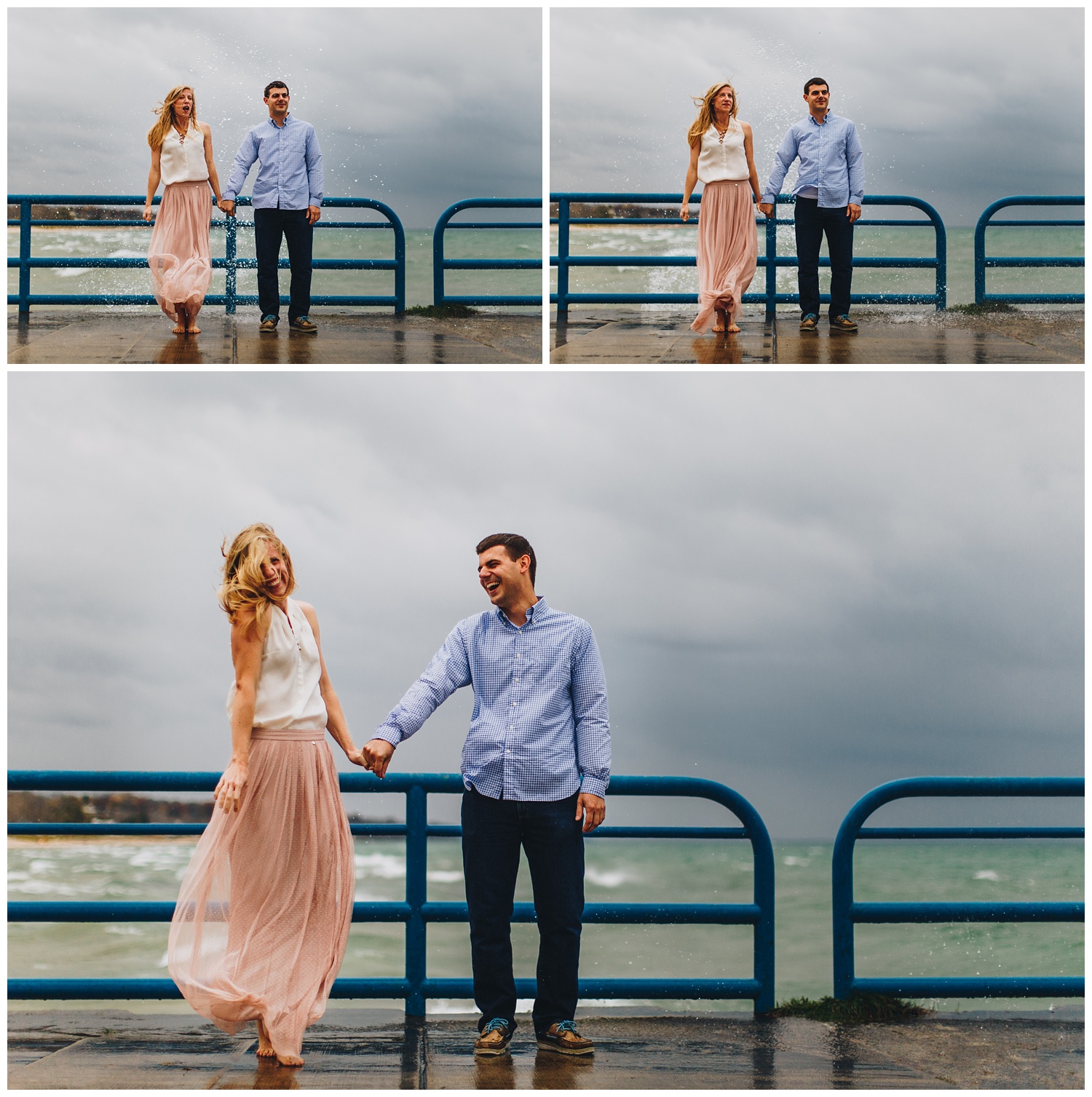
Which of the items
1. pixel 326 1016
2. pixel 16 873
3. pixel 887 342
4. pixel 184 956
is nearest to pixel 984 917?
pixel 326 1016

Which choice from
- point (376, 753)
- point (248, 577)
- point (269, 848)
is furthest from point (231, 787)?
point (248, 577)

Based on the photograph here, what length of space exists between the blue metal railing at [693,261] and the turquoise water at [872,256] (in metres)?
0.09

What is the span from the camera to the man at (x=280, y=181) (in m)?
8.22

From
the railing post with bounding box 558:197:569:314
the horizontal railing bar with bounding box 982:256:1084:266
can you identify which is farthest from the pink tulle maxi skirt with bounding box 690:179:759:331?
the horizontal railing bar with bounding box 982:256:1084:266

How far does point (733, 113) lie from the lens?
795cm

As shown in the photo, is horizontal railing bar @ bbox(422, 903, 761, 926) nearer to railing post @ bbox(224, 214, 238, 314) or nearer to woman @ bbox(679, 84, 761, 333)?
woman @ bbox(679, 84, 761, 333)

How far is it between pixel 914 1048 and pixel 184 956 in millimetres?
2502

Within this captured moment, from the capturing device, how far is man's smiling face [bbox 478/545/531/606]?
434 cm

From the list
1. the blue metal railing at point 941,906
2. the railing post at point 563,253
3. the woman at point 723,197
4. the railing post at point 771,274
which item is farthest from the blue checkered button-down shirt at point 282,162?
the blue metal railing at point 941,906

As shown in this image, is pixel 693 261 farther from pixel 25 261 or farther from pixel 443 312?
pixel 25 261

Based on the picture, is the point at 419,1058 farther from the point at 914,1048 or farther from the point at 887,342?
the point at 887,342

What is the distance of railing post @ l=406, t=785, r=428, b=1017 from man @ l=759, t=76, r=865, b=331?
16.7 feet

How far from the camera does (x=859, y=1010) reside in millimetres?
4809

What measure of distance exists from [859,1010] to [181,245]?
6.16m
